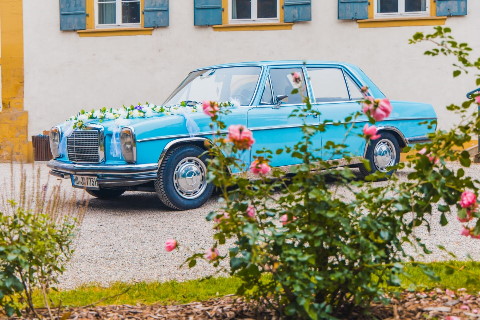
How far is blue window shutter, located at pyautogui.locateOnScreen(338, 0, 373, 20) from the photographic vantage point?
52.5 ft

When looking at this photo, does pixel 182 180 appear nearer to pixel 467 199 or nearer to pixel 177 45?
pixel 467 199

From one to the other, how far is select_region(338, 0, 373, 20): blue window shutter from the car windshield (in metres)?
6.26

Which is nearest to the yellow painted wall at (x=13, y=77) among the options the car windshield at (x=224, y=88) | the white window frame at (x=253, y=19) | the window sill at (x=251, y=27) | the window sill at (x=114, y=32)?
the window sill at (x=114, y=32)

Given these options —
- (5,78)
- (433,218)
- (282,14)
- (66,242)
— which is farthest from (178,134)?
(5,78)

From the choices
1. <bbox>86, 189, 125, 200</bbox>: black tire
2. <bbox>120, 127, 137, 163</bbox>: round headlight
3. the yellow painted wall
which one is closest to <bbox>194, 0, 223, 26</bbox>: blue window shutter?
the yellow painted wall

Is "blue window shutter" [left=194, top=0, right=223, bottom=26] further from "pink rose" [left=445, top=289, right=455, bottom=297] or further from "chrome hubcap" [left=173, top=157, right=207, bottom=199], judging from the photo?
"pink rose" [left=445, top=289, right=455, bottom=297]

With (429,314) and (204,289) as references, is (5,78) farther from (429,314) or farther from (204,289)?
(429,314)

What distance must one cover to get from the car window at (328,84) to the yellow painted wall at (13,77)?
8.10 metres

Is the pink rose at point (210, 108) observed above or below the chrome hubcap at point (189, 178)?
above

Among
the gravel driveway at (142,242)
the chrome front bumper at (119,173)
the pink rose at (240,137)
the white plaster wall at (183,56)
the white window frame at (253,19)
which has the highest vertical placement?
the white window frame at (253,19)

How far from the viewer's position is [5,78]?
56.7ft

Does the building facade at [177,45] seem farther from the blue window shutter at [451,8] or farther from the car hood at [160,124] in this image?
the car hood at [160,124]

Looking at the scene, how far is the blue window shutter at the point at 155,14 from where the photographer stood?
1661 centimetres

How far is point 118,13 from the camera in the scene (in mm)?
17062
